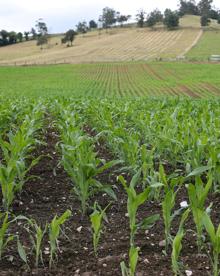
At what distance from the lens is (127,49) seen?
81.0 metres

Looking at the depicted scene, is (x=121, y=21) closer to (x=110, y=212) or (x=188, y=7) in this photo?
(x=188, y=7)

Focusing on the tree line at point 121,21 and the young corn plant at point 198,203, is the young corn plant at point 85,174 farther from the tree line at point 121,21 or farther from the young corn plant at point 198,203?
the tree line at point 121,21

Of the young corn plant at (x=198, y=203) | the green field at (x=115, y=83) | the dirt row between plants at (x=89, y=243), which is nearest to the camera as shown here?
the dirt row between plants at (x=89, y=243)

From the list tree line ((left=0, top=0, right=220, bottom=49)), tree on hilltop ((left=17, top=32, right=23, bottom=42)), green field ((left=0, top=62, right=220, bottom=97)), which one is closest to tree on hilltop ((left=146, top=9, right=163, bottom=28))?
tree line ((left=0, top=0, right=220, bottom=49))

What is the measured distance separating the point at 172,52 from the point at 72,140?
70.1 metres

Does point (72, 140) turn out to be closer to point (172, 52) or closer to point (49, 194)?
point (49, 194)

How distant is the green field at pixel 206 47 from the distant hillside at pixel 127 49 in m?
1.26

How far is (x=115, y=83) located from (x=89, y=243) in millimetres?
33264

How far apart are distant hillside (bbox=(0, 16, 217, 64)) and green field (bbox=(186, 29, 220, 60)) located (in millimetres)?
1259

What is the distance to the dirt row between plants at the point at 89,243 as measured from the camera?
263 centimetres

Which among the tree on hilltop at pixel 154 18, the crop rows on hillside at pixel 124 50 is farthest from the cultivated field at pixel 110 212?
the tree on hilltop at pixel 154 18

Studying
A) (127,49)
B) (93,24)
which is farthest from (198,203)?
(93,24)

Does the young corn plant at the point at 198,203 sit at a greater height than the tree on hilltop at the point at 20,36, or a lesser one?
lesser

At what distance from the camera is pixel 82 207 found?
3.62m
